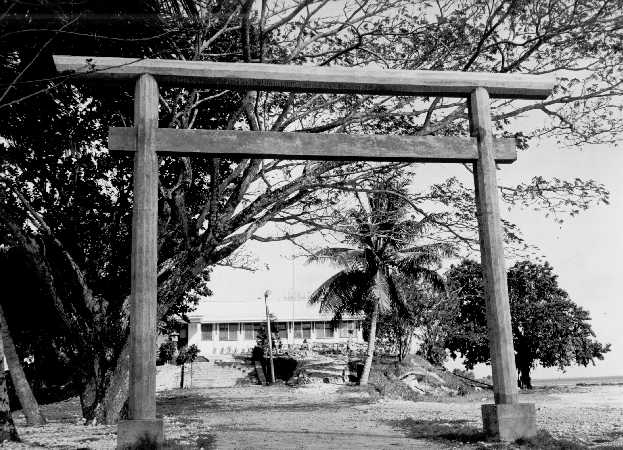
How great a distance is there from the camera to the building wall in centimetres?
4200

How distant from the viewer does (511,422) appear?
6.55 metres

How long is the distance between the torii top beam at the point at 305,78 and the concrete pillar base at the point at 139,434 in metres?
3.54

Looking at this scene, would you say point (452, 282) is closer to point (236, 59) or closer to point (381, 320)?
point (381, 320)

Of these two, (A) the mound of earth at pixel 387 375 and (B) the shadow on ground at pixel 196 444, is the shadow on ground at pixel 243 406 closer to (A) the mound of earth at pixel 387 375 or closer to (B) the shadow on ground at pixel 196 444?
(B) the shadow on ground at pixel 196 444

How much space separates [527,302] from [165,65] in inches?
1188

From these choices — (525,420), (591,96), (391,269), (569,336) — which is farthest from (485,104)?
(569,336)

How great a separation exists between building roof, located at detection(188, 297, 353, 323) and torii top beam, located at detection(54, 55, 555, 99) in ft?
113

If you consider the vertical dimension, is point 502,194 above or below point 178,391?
above

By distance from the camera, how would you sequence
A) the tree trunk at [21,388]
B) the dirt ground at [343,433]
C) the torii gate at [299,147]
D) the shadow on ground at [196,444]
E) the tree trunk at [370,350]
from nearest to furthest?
1. the torii gate at [299,147]
2. the shadow on ground at [196,444]
3. the dirt ground at [343,433]
4. the tree trunk at [21,388]
5. the tree trunk at [370,350]

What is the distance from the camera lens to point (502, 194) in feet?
35.2

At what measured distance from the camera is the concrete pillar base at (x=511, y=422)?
6.52 meters

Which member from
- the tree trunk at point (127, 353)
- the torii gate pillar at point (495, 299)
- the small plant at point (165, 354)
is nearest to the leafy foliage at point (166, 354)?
the small plant at point (165, 354)

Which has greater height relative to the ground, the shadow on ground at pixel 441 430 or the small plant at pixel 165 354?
the small plant at pixel 165 354

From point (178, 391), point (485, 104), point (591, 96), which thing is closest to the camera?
point (485, 104)
